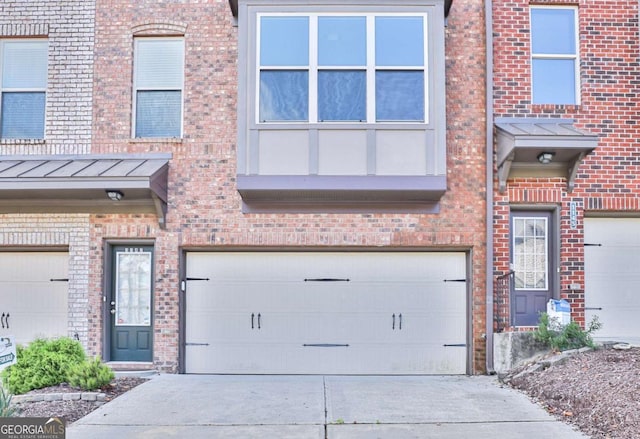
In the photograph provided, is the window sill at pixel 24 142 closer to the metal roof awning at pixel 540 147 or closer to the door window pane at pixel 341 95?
the door window pane at pixel 341 95

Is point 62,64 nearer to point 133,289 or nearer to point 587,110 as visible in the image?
point 133,289

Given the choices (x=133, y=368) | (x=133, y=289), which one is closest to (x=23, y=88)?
(x=133, y=289)

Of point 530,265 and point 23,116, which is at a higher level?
point 23,116

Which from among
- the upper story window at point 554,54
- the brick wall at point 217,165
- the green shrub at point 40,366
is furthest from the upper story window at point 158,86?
the upper story window at point 554,54

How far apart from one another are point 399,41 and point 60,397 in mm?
6983

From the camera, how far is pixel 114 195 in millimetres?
9016

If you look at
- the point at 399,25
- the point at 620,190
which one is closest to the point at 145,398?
the point at 399,25

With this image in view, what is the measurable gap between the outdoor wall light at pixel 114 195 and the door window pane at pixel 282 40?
9.84ft

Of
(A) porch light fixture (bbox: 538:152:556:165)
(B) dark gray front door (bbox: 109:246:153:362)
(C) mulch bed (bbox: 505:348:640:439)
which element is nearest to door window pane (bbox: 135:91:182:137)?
(B) dark gray front door (bbox: 109:246:153:362)

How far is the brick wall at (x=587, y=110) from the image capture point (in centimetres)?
932

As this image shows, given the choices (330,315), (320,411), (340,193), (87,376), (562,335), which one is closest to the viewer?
(320,411)

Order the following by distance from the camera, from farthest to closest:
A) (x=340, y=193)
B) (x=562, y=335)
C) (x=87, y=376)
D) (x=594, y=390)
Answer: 1. (x=340, y=193)
2. (x=562, y=335)
3. (x=87, y=376)
4. (x=594, y=390)

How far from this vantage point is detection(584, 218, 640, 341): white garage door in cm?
958
